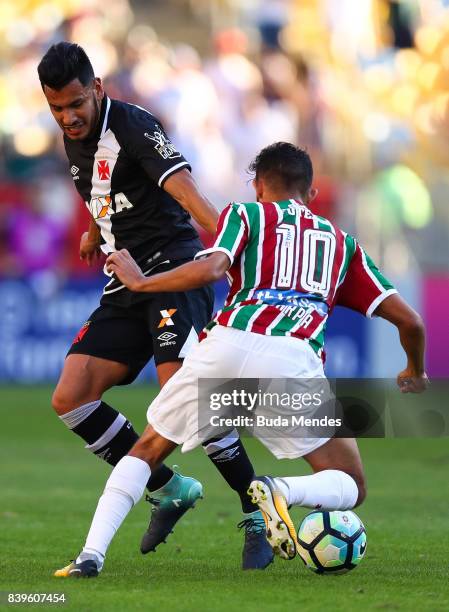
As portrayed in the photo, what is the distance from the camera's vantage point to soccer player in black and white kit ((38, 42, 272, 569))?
6.04 metres

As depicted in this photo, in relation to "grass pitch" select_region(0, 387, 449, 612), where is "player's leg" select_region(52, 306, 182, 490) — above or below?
above

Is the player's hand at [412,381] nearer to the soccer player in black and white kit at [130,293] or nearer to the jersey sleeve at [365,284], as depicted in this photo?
the jersey sleeve at [365,284]

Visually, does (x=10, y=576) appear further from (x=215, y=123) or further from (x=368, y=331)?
(x=215, y=123)

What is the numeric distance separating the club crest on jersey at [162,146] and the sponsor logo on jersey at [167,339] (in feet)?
2.81

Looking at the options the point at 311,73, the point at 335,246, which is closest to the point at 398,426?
the point at 335,246

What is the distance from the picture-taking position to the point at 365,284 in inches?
223

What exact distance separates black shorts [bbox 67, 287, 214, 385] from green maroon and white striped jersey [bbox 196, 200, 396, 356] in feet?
2.37

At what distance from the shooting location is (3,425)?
45.1 ft

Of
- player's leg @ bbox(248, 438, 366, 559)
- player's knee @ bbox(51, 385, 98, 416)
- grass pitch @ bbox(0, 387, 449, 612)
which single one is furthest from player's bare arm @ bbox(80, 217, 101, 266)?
player's leg @ bbox(248, 438, 366, 559)

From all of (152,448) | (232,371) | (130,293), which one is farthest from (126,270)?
(130,293)

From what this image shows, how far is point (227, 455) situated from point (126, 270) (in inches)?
52.2

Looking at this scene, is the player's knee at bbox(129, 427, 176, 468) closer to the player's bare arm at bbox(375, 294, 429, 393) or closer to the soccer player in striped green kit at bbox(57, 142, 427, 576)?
the soccer player in striped green kit at bbox(57, 142, 427, 576)

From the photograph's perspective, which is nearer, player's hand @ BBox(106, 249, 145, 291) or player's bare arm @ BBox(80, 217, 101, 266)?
player's hand @ BBox(106, 249, 145, 291)

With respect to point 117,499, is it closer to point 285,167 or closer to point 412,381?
point 412,381
